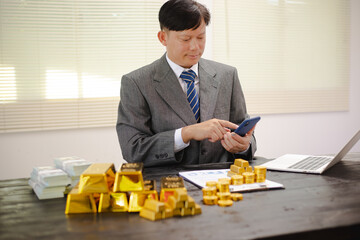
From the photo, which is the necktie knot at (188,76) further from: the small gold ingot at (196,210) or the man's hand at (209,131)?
the small gold ingot at (196,210)

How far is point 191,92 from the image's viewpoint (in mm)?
1946

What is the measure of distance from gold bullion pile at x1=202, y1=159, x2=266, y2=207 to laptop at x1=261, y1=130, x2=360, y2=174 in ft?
0.80

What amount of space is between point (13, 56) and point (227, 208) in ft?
10.0

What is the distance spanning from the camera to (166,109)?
6.26 feet

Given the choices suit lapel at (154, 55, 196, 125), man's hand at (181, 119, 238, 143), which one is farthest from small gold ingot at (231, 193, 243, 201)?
suit lapel at (154, 55, 196, 125)

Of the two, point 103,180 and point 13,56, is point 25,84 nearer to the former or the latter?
point 13,56

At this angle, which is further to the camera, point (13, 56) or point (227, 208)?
point (13, 56)

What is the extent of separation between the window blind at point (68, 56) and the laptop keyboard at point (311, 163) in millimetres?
2433

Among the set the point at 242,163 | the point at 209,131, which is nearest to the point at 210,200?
the point at 242,163

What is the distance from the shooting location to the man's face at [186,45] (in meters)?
1.88

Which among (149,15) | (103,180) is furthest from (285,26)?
(103,180)

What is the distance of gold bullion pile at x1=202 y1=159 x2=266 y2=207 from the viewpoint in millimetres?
1052

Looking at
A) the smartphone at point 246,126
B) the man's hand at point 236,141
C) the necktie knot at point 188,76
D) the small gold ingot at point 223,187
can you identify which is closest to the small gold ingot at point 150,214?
the small gold ingot at point 223,187

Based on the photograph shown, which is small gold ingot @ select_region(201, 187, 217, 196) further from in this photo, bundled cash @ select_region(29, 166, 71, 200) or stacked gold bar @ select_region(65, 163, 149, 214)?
bundled cash @ select_region(29, 166, 71, 200)
